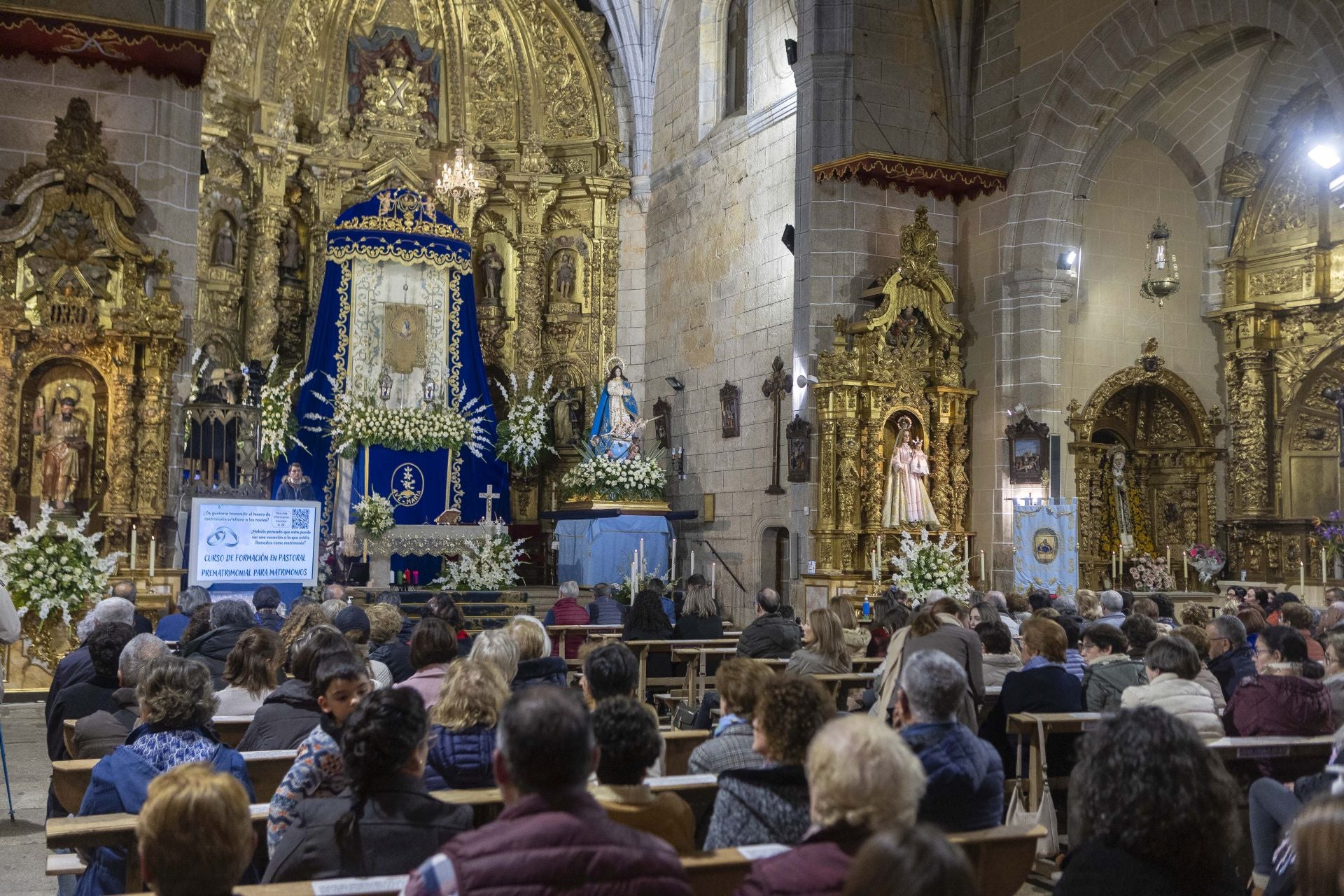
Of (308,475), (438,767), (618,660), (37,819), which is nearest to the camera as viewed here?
(438,767)

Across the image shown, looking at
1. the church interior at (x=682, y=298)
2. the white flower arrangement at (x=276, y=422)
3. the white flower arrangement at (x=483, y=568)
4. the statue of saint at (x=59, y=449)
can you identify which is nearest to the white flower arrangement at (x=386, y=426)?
the church interior at (x=682, y=298)

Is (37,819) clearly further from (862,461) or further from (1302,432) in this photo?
(1302,432)

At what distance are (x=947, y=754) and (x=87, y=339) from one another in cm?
1040

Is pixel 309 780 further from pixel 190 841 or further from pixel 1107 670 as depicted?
pixel 1107 670

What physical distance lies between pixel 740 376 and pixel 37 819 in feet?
37.3

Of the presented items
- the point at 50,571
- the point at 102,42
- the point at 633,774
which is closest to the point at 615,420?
the point at 102,42

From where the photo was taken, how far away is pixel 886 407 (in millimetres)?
14133

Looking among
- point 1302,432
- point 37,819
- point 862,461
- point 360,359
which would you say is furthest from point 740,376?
point 37,819

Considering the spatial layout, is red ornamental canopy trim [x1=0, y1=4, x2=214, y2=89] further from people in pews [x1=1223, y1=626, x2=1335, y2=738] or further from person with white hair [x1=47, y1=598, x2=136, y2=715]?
people in pews [x1=1223, y1=626, x2=1335, y2=738]

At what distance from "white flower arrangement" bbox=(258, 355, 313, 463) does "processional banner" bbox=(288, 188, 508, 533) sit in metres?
0.36

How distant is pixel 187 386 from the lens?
13.1 m

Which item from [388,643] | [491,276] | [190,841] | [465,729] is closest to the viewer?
[190,841]

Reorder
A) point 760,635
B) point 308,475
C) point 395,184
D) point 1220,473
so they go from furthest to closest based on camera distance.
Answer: point 395,184 < point 308,475 < point 1220,473 < point 760,635

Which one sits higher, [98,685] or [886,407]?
[886,407]
